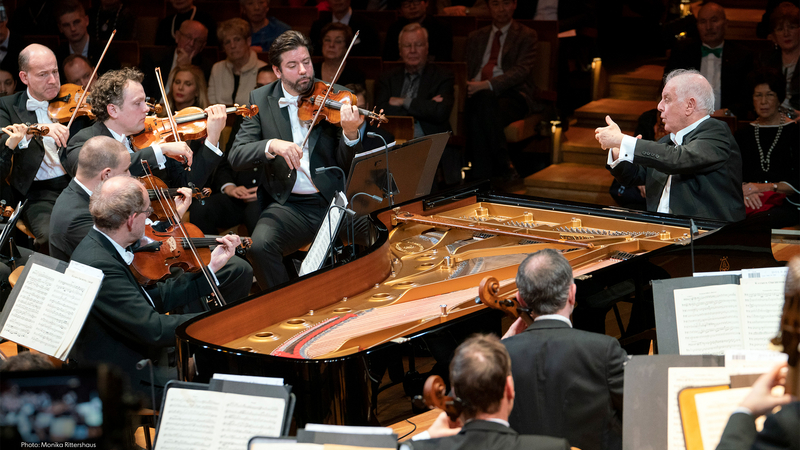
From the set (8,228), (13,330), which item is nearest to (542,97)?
(8,228)

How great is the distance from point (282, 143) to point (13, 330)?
178 centimetres

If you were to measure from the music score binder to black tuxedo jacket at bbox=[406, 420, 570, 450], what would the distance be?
452mm

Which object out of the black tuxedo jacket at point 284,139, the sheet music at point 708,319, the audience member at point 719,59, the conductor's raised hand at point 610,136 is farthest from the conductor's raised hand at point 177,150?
the audience member at point 719,59

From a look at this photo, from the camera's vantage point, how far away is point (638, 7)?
27.4 feet

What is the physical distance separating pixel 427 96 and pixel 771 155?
2.42 metres

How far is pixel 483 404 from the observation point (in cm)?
205

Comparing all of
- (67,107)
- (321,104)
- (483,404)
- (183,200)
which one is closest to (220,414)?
(483,404)

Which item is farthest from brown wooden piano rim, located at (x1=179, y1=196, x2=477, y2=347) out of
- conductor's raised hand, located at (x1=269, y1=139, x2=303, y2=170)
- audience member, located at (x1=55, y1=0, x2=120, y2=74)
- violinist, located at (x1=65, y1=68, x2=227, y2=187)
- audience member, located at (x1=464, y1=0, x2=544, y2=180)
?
audience member, located at (x1=55, y1=0, x2=120, y2=74)

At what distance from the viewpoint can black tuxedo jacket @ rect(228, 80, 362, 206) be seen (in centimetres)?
462

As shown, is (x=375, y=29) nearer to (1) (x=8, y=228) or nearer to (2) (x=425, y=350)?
(1) (x=8, y=228)

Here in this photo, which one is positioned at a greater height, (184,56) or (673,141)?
(184,56)

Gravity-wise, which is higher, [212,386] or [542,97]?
[542,97]

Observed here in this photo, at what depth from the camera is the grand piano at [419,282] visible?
2609 millimetres

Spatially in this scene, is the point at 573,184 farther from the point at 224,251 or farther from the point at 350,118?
the point at 224,251
